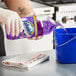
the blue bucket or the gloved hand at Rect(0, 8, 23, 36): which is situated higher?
the gloved hand at Rect(0, 8, 23, 36)

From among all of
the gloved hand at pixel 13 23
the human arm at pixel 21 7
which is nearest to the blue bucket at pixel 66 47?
the gloved hand at pixel 13 23

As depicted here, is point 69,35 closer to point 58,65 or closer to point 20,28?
point 58,65

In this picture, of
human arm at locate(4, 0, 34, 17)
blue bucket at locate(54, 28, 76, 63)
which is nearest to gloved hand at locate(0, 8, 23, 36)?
blue bucket at locate(54, 28, 76, 63)

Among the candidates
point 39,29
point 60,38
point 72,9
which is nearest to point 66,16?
point 72,9

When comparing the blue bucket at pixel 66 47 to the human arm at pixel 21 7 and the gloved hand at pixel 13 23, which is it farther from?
the human arm at pixel 21 7

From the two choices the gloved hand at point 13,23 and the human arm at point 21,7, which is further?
the human arm at point 21,7

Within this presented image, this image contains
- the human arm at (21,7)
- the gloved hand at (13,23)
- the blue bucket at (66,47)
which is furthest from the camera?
the human arm at (21,7)

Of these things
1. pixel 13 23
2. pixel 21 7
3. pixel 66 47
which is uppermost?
pixel 21 7

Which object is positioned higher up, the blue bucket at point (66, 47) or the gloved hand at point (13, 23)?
the gloved hand at point (13, 23)

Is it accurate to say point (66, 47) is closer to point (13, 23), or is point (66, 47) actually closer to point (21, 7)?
point (13, 23)

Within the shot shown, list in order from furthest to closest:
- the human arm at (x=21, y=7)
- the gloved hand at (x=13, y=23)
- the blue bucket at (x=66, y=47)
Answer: the human arm at (x=21, y=7) < the blue bucket at (x=66, y=47) < the gloved hand at (x=13, y=23)

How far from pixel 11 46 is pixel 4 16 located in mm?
1677

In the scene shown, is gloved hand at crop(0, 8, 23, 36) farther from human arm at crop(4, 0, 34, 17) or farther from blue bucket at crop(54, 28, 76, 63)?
human arm at crop(4, 0, 34, 17)

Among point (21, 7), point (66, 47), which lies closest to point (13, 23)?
point (66, 47)
